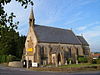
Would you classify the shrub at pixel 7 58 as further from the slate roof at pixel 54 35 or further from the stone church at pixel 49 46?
the slate roof at pixel 54 35

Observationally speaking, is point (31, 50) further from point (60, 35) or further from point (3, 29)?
point (3, 29)

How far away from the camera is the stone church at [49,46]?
55.2 metres

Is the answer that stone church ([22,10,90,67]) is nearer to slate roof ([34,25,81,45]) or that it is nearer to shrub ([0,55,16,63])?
slate roof ([34,25,81,45])

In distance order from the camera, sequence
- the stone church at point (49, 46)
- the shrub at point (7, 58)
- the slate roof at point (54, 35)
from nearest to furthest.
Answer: the stone church at point (49, 46) < the slate roof at point (54, 35) < the shrub at point (7, 58)

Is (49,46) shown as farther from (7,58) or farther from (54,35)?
(7,58)

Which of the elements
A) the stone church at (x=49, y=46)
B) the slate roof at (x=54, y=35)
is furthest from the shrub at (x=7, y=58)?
the slate roof at (x=54, y=35)

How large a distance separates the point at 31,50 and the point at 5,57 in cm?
1175

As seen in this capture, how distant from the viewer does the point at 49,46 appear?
57.6 meters

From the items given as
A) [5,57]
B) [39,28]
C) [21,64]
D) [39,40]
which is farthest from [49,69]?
[5,57]

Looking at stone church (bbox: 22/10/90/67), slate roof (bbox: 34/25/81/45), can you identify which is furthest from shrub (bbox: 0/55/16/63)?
slate roof (bbox: 34/25/81/45)

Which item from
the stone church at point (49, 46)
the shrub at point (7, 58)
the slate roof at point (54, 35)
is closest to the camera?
the stone church at point (49, 46)

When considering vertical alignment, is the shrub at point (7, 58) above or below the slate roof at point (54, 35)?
below

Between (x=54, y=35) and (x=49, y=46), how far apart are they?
574cm

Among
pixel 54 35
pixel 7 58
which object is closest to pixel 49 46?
pixel 54 35
